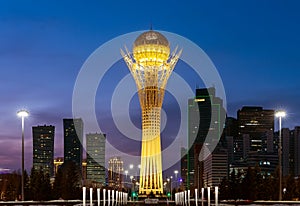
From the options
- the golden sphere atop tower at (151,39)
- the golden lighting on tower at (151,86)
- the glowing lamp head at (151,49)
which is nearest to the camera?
the golden lighting on tower at (151,86)

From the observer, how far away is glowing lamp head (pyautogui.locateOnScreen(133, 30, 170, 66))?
7556 centimetres

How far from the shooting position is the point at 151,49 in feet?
251

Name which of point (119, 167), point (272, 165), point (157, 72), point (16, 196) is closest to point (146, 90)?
point (157, 72)

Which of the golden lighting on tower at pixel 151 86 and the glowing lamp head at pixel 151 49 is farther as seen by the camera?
the glowing lamp head at pixel 151 49

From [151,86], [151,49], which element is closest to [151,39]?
[151,49]

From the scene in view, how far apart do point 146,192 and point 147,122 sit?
414 inches

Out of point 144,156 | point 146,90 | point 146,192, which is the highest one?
point 146,90

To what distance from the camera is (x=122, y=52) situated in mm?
77500

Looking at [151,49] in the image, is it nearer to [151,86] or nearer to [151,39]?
[151,39]

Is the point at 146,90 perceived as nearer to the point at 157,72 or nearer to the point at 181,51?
the point at 157,72

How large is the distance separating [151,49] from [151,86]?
6.42 meters

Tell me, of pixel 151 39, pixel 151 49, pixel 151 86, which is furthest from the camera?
pixel 151 39

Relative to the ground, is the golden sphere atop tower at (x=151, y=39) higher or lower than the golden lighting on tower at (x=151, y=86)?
higher

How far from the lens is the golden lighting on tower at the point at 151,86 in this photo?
7312cm
